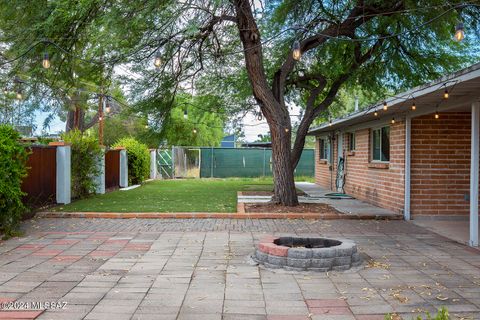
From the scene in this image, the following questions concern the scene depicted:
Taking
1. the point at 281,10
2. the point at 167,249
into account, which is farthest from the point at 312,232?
the point at 281,10

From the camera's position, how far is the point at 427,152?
10422 mm

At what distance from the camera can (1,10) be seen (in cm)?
934

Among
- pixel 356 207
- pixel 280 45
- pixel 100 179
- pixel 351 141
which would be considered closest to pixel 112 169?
pixel 100 179

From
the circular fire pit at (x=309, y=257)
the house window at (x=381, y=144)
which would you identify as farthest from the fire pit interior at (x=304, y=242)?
the house window at (x=381, y=144)

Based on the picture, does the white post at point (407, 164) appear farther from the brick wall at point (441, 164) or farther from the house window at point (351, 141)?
the house window at point (351, 141)

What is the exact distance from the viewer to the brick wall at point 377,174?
10.8 metres

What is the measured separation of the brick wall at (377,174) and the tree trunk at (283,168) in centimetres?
231

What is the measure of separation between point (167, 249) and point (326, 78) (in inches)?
340

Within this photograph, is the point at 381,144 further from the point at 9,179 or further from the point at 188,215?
the point at 9,179

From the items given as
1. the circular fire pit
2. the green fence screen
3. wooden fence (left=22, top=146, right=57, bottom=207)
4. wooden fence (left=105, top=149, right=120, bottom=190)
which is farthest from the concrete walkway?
the green fence screen

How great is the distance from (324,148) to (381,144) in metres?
8.79

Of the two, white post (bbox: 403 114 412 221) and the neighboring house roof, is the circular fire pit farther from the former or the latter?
white post (bbox: 403 114 412 221)

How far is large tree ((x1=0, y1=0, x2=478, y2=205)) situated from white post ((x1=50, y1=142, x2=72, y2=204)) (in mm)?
2368

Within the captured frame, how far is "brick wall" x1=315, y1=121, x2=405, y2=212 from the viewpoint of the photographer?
35.6 feet
